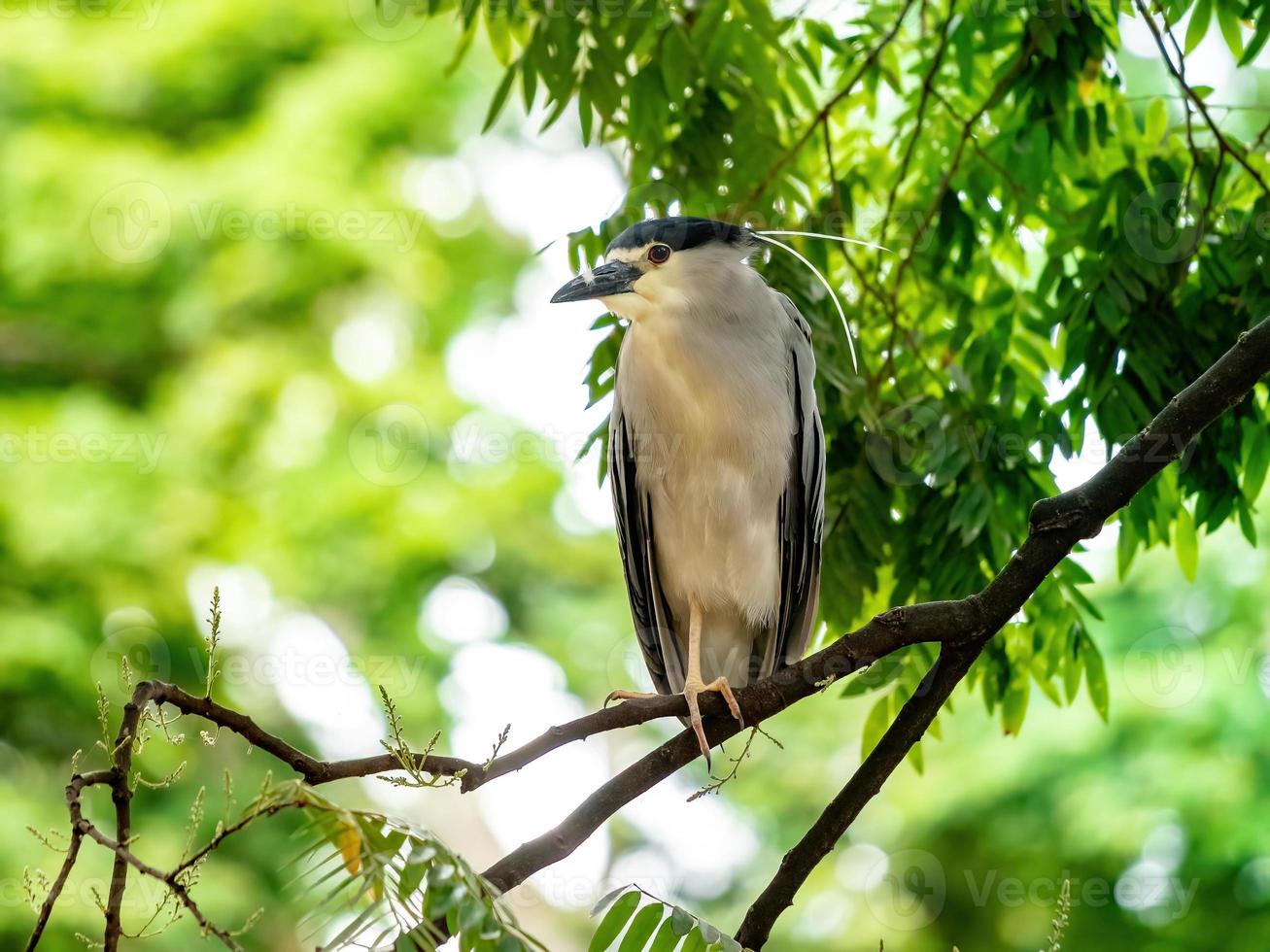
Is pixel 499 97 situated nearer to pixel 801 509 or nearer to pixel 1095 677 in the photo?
pixel 801 509

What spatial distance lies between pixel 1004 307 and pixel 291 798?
81.1 inches

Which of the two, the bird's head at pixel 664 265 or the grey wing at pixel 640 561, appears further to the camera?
the grey wing at pixel 640 561

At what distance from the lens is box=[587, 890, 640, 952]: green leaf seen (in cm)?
138

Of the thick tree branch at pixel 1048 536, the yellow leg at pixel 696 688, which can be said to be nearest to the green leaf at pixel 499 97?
the yellow leg at pixel 696 688

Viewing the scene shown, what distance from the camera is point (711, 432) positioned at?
2.47 metres

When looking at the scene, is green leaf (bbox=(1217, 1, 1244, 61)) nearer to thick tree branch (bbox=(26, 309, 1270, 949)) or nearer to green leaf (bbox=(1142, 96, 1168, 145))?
green leaf (bbox=(1142, 96, 1168, 145))

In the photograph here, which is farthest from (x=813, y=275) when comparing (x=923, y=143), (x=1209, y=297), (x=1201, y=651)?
(x=1201, y=651)

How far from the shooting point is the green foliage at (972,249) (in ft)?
7.59

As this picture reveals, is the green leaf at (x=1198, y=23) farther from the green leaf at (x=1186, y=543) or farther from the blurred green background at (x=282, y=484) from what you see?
the blurred green background at (x=282, y=484)

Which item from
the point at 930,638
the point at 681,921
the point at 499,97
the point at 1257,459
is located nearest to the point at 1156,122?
the point at 1257,459

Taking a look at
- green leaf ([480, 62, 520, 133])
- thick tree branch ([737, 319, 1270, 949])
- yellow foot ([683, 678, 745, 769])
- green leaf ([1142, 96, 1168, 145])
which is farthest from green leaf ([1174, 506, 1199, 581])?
green leaf ([480, 62, 520, 133])

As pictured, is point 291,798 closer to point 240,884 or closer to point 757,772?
point 240,884

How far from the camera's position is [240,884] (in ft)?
17.1

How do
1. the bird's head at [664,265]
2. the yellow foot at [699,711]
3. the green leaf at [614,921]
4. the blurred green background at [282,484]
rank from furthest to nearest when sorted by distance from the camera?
the blurred green background at [282,484] < the bird's head at [664,265] < the yellow foot at [699,711] < the green leaf at [614,921]
